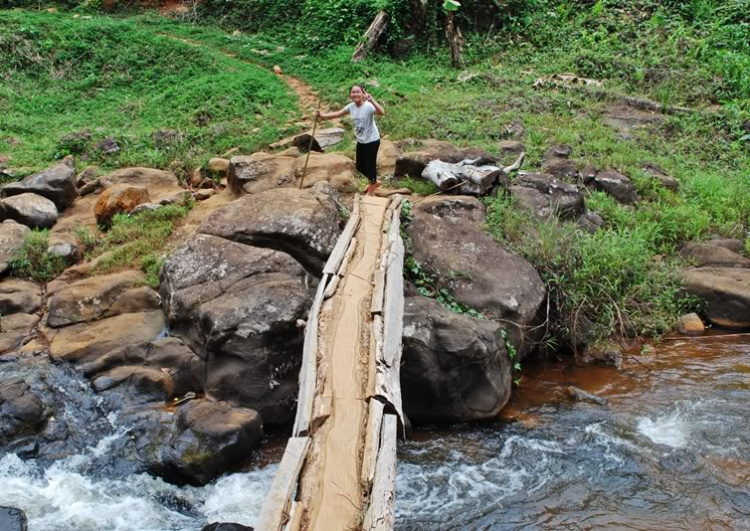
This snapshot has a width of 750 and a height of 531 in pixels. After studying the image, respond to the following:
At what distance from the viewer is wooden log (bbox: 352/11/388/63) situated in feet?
52.3

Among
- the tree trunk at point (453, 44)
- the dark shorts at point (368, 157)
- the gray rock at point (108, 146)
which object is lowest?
the gray rock at point (108, 146)

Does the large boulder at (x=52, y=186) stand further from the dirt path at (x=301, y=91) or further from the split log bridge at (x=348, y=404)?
the split log bridge at (x=348, y=404)

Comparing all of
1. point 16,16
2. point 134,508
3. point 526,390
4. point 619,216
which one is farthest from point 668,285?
point 16,16

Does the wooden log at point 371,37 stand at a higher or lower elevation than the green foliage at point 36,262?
higher

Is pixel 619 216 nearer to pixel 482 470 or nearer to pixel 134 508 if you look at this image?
pixel 482 470

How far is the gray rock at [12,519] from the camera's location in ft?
17.1

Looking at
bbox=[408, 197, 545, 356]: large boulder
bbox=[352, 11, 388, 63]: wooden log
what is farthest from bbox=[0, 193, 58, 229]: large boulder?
bbox=[352, 11, 388, 63]: wooden log

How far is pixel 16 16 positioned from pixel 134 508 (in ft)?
52.4

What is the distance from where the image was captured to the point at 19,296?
8.05 m

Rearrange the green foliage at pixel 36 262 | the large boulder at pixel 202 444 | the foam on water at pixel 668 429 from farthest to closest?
the green foliage at pixel 36 262 → the foam on water at pixel 668 429 → the large boulder at pixel 202 444

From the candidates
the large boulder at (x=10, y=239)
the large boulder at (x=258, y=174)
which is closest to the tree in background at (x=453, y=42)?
the large boulder at (x=258, y=174)

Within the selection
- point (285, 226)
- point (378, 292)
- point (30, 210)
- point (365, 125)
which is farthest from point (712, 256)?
point (30, 210)

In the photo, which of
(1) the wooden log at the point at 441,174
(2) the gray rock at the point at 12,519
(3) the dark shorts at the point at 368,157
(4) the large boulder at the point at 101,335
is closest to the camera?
(2) the gray rock at the point at 12,519

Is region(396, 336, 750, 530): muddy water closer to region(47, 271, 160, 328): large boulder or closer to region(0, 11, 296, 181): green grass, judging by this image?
region(47, 271, 160, 328): large boulder
